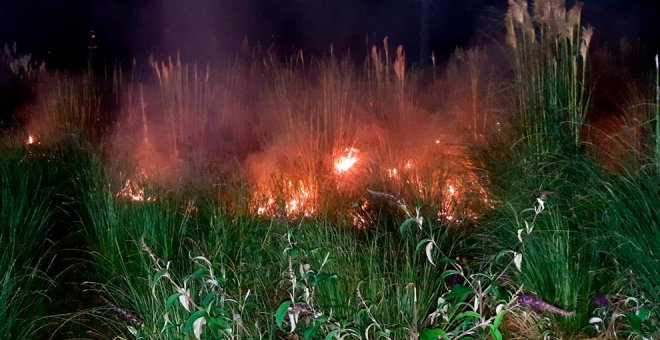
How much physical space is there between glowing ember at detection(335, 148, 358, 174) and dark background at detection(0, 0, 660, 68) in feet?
25.0

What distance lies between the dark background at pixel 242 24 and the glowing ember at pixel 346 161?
7613 millimetres

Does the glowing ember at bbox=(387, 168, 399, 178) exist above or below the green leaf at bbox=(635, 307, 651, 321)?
below

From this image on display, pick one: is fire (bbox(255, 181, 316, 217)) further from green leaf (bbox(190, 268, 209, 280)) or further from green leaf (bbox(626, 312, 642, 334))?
green leaf (bbox(626, 312, 642, 334))

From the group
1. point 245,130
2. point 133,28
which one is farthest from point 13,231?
point 133,28

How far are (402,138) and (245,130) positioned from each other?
1568 mm

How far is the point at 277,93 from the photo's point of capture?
20.7 ft

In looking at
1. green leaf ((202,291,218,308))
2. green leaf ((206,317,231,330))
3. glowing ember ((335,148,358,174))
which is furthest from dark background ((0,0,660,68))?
green leaf ((206,317,231,330))

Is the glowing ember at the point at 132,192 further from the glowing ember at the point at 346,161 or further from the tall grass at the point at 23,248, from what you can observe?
the glowing ember at the point at 346,161

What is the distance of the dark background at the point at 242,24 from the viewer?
1477cm

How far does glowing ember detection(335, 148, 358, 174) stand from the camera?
543 cm

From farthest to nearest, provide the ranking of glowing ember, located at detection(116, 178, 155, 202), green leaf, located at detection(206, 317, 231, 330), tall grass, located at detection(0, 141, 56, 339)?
1. glowing ember, located at detection(116, 178, 155, 202)
2. tall grass, located at detection(0, 141, 56, 339)
3. green leaf, located at detection(206, 317, 231, 330)

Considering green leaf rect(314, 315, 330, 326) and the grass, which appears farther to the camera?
the grass

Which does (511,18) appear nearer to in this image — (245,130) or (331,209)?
(331,209)

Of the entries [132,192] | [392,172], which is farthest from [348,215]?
[132,192]
